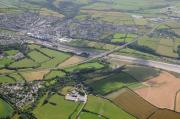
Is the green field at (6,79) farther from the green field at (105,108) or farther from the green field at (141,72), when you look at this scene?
the green field at (141,72)

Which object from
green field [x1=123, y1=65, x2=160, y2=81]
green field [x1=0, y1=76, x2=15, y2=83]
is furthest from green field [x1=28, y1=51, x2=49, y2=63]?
green field [x1=123, y1=65, x2=160, y2=81]

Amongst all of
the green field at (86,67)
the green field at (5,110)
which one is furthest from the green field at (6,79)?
the green field at (86,67)

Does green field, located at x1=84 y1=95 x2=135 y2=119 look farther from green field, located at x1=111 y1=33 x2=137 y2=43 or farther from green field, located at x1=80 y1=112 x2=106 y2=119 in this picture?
green field, located at x1=111 y1=33 x2=137 y2=43

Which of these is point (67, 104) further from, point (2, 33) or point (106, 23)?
point (106, 23)

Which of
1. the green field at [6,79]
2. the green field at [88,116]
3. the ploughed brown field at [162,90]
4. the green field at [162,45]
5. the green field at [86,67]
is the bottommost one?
the green field at [88,116]

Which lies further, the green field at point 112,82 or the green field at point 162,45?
the green field at point 162,45
